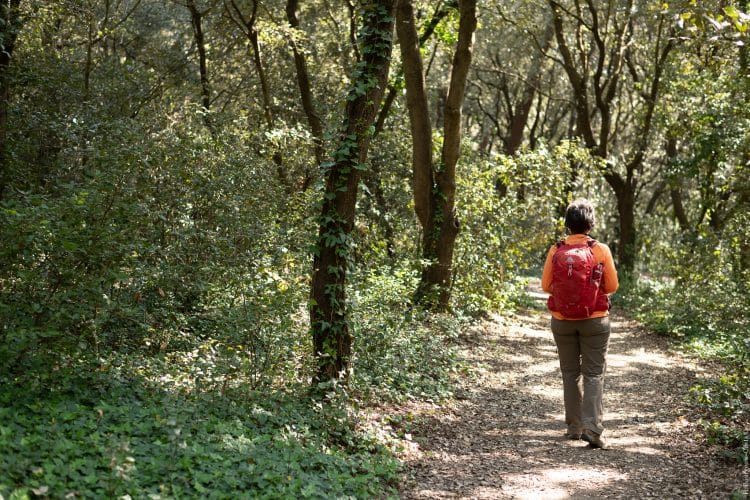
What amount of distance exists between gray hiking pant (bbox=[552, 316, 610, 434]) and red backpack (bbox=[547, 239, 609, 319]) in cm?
14

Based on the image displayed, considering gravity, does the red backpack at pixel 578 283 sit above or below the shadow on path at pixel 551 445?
above

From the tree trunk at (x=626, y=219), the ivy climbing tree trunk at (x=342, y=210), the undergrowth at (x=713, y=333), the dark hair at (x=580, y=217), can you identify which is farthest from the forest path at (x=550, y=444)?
the tree trunk at (x=626, y=219)

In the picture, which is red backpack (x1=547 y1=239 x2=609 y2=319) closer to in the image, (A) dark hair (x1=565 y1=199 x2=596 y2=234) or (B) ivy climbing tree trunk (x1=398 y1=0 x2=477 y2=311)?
(A) dark hair (x1=565 y1=199 x2=596 y2=234)

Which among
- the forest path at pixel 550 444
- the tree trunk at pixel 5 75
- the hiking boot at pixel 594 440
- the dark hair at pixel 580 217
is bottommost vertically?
the forest path at pixel 550 444

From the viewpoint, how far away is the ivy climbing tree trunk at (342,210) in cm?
706

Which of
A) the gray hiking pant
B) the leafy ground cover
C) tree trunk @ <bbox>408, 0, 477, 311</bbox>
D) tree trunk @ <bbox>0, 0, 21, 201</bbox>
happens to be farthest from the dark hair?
tree trunk @ <bbox>0, 0, 21, 201</bbox>

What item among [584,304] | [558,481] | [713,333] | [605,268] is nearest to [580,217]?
[605,268]

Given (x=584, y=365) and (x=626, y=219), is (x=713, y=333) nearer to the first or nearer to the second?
(x=584, y=365)

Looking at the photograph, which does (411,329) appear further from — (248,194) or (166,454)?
(166,454)

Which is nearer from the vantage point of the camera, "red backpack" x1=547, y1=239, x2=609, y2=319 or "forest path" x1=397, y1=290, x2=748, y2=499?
"forest path" x1=397, y1=290, x2=748, y2=499

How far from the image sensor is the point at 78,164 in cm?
1200

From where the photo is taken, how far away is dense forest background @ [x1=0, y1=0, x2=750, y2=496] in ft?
18.4

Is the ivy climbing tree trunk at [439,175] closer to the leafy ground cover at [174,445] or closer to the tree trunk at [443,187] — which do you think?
the tree trunk at [443,187]

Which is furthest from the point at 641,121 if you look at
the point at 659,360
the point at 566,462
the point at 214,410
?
the point at 214,410
